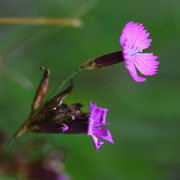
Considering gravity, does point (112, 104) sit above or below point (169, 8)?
below

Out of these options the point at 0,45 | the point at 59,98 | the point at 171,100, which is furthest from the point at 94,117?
the point at 171,100

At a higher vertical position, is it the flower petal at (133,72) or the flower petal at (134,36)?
the flower petal at (134,36)

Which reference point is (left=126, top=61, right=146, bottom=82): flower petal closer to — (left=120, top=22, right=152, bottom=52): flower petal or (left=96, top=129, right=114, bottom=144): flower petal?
(left=120, top=22, right=152, bottom=52): flower petal

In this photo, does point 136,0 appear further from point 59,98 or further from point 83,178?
point 59,98

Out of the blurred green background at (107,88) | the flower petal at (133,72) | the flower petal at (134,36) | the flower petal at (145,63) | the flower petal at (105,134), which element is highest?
the blurred green background at (107,88)

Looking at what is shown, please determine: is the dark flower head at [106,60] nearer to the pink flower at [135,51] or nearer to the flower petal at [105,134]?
the pink flower at [135,51]

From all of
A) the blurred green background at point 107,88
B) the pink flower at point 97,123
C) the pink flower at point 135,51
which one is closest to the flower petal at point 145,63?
the pink flower at point 135,51

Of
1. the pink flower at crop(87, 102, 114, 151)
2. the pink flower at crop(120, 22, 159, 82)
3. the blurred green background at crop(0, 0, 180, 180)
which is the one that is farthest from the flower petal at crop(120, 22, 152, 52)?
the blurred green background at crop(0, 0, 180, 180)

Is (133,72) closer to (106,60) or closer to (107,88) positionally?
(106,60)
